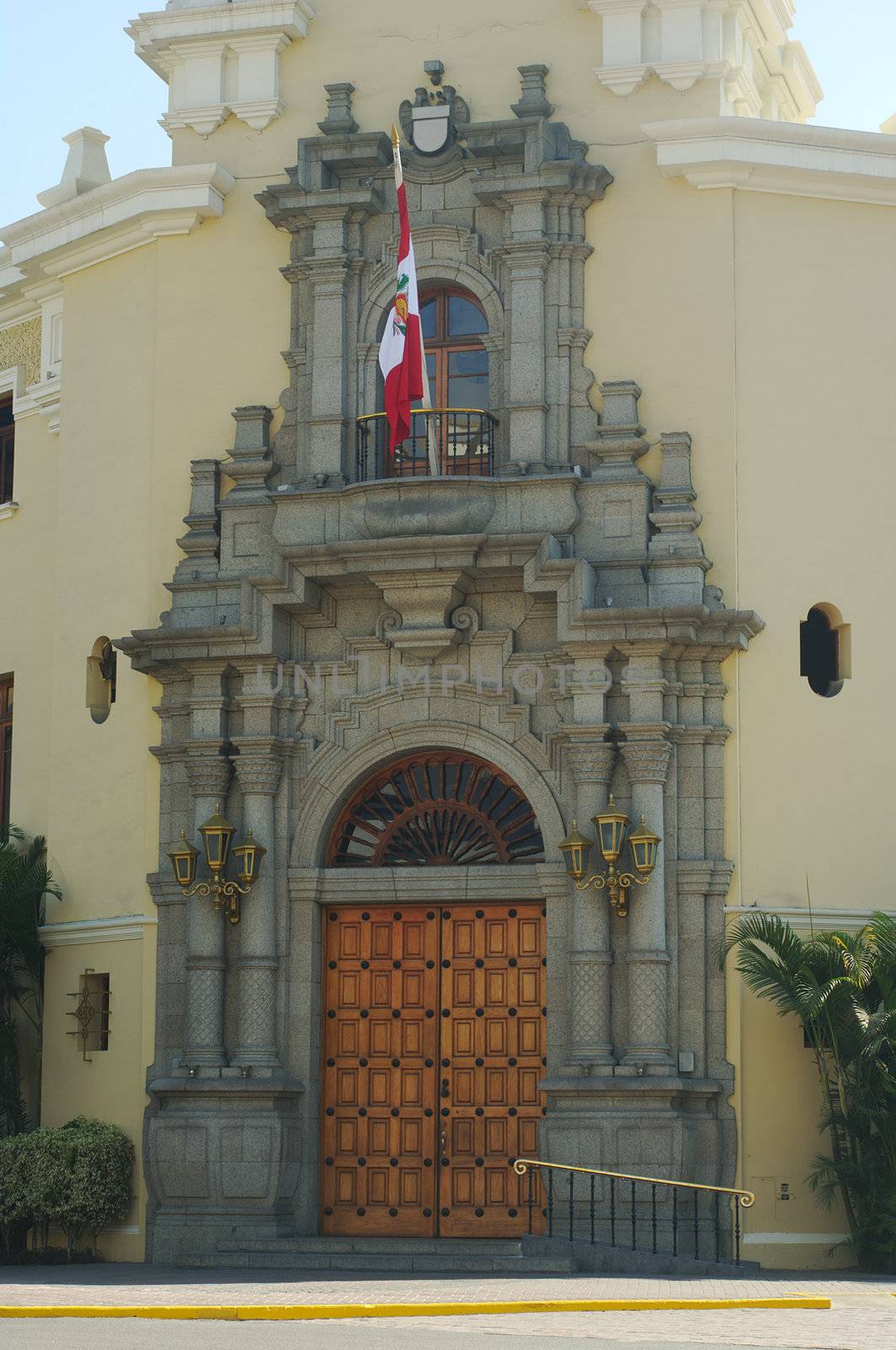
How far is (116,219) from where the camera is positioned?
2394 cm

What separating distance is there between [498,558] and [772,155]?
467cm

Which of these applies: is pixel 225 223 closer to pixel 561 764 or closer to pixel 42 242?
pixel 42 242

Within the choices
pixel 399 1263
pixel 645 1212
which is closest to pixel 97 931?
pixel 399 1263

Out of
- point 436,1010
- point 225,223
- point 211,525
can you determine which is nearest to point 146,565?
point 211,525

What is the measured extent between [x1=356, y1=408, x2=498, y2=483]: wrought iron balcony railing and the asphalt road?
9176mm

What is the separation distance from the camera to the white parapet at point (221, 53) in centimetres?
2362

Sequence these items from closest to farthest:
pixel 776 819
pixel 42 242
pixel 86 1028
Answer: pixel 776 819, pixel 86 1028, pixel 42 242

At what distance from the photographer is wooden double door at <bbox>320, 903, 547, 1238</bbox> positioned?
21391mm

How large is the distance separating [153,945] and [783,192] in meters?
9.49

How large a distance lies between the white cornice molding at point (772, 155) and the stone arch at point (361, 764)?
5746 mm

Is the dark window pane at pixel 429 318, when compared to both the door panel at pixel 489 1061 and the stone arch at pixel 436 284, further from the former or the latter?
the door panel at pixel 489 1061

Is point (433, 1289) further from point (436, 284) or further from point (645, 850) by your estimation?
point (436, 284)

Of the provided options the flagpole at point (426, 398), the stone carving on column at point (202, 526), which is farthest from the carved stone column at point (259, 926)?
the flagpole at point (426, 398)

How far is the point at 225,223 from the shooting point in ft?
77.6
